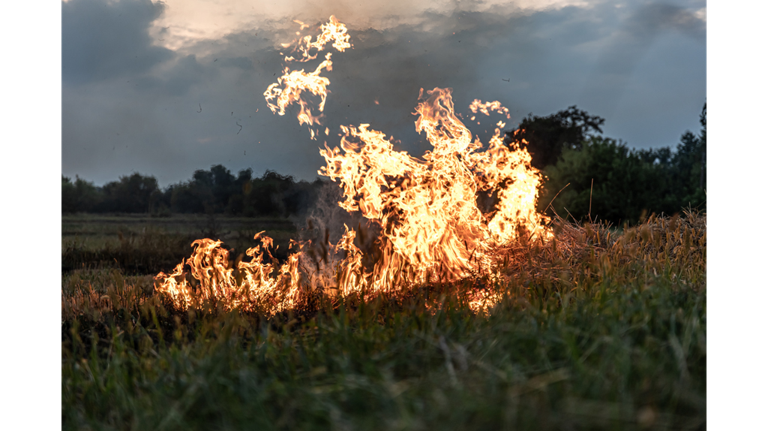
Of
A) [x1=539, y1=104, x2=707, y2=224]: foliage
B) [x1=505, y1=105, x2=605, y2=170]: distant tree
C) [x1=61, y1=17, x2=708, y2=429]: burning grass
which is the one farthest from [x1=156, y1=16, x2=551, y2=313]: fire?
[x1=505, y1=105, x2=605, y2=170]: distant tree

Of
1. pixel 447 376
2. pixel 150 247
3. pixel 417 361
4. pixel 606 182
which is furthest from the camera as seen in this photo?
pixel 606 182

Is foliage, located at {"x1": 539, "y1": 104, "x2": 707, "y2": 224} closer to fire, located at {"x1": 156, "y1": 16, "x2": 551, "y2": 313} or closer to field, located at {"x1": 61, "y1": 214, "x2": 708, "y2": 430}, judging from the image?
fire, located at {"x1": 156, "y1": 16, "x2": 551, "y2": 313}

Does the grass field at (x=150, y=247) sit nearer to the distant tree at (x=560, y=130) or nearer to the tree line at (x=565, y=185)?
the tree line at (x=565, y=185)

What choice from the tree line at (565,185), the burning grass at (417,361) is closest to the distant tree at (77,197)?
the tree line at (565,185)

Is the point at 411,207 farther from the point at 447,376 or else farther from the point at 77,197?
the point at 77,197

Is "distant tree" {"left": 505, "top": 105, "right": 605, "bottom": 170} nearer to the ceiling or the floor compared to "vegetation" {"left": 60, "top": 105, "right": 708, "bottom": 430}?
nearer to the ceiling

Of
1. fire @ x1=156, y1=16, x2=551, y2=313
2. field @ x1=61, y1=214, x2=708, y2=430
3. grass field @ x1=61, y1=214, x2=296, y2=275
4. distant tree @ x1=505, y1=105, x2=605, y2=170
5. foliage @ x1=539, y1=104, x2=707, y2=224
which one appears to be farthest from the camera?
distant tree @ x1=505, y1=105, x2=605, y2=170

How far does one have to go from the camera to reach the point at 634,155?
2580 cm

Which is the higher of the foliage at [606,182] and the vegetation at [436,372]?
the foliage at [606,182]

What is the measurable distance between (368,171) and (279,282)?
2376 mm

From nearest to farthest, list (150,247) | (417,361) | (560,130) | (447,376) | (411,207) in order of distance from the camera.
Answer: (447,376), (417,361), (411,207), (150,247), (560,130)

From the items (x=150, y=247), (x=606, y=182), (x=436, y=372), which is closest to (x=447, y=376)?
(x=436, y=372)
